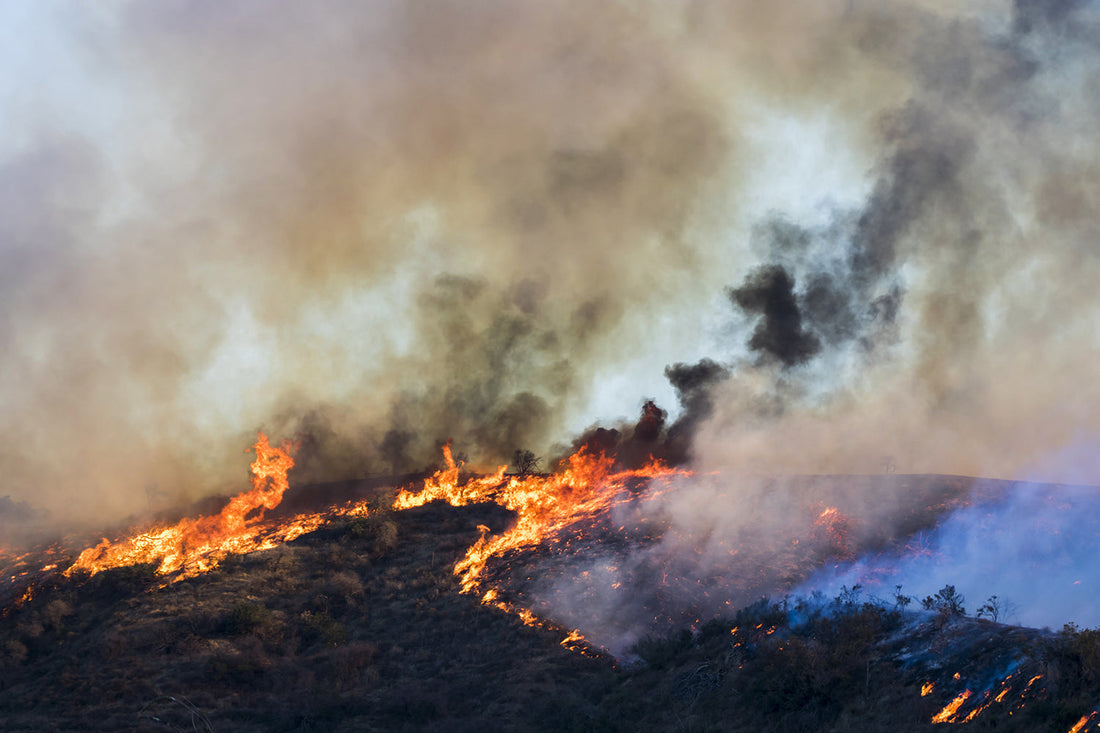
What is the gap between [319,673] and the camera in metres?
37.5

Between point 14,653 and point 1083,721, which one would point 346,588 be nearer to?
point 14,653

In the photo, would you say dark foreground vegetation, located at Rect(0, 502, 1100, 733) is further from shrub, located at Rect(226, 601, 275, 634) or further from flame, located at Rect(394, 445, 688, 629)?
flame, located at Rect(394, 445, 688, 629)

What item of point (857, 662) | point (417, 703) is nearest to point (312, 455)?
point (417, 703)

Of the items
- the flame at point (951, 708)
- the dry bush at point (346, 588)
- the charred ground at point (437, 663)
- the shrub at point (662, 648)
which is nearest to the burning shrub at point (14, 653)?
the charred ground at point (437, 663)

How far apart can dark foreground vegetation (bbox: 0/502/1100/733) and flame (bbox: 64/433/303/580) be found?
2094 mm

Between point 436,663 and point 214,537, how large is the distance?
27.3 meters

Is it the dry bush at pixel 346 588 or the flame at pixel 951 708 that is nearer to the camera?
the flame at pixel 951 708

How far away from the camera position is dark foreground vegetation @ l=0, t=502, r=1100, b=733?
2534 cm

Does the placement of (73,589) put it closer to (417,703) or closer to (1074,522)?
(417,703)

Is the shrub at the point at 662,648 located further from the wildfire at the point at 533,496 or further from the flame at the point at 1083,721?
the flame at the point at 1083,721

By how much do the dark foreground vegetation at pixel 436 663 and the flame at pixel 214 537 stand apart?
2094 millimetres

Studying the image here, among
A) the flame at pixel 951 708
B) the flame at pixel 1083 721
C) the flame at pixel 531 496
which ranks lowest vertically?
the flame at pixel 1083 721

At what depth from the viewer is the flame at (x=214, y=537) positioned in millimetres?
49625

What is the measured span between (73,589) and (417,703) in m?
29.3
